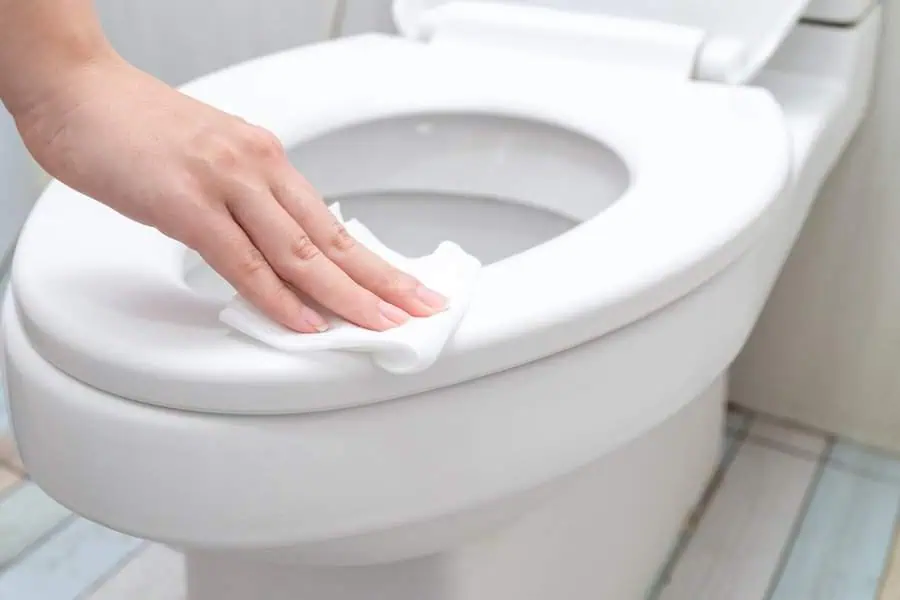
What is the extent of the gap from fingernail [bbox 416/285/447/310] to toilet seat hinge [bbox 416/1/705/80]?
361 mm

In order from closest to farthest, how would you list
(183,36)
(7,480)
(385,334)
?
(385,334) < (7,480) < (183,36)

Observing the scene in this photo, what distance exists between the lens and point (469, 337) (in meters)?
0.40

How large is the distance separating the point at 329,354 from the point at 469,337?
57 mm

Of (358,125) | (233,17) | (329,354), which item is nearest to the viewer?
(329,354)

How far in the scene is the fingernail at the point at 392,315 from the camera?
394 mm

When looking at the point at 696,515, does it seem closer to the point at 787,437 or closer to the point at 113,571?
the point at 787,437

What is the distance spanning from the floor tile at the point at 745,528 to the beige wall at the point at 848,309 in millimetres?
71

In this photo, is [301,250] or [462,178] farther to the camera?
[462,178]

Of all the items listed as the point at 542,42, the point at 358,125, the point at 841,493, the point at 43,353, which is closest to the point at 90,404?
the point at 43,353

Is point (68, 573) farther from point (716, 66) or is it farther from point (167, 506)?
point (716, 66)

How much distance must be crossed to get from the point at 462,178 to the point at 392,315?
355 mm

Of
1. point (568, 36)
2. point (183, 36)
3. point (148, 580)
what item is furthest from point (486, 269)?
point (183, 36)

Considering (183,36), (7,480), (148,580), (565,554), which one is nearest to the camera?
(565,554)

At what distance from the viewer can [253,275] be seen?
0.40m
